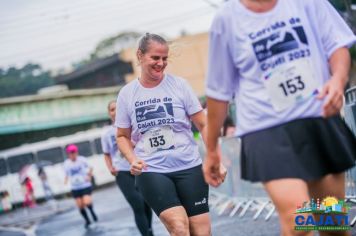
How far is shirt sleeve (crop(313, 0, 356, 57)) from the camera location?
3143 mm

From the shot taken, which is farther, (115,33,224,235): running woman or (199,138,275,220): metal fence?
(199,138,275,220): metal fence

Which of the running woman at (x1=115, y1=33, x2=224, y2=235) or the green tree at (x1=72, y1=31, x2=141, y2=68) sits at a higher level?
the green tree at (x1=72, y1=31, x2=141, y2=68)

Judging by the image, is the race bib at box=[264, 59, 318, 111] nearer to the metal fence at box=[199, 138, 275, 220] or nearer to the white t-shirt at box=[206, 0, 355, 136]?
the white t-shirt at box=[206, 0, 355, 136]

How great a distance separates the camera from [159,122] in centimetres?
485

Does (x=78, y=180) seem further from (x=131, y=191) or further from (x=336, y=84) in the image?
(x=336, y=84)

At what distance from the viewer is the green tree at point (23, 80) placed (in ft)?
216

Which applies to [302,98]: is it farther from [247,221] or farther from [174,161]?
[247,221]

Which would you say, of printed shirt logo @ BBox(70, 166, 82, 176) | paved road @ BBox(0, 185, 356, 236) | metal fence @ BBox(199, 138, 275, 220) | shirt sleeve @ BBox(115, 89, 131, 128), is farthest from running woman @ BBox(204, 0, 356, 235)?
printed shirt logo @ BBox(70, 166, 82, 176)

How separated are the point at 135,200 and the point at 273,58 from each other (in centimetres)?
487

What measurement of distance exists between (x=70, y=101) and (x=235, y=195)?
29.1 metres

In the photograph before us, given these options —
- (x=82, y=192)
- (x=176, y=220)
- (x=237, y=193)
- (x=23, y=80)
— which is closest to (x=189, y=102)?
(x=176, y=220)

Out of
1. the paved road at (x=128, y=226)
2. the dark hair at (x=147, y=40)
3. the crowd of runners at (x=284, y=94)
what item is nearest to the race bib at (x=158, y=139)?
the dark hair at (x=147, y=40)

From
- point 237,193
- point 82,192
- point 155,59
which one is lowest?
point 237,193

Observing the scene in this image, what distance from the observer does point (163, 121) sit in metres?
4.85
